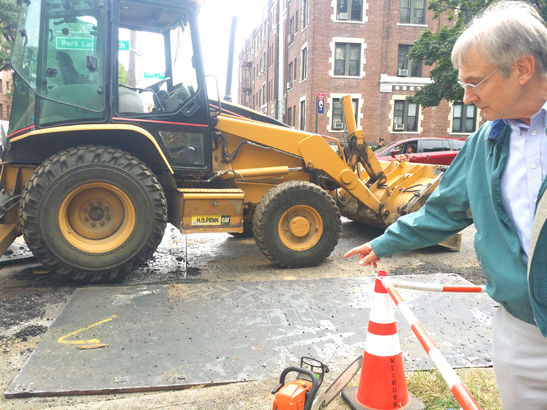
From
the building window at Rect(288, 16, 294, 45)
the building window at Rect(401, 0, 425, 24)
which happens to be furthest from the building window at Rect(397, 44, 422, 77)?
the building window at Rect(288, 16, 294, 45)

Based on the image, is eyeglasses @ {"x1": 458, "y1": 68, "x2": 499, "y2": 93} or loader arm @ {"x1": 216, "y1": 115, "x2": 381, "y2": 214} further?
loader arm @ {"x1": 216, "y1": 115, "x2": 381, "y2": 214}

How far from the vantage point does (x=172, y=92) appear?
543 centimetres

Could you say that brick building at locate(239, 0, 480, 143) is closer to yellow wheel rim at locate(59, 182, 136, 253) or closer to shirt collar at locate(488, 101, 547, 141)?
yellow wheel rim at locate(59, 182, 136, 253)

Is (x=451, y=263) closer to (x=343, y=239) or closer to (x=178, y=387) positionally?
(x=343, y=239)

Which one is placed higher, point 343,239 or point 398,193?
point 398,193

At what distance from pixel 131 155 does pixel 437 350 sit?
3.76 m

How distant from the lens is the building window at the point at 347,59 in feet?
86.7

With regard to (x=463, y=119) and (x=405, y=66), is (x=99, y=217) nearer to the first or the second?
(x=405, y=66)

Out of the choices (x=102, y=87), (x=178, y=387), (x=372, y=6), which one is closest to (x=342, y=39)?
(x=372, y=6)

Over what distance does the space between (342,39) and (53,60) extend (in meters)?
23.8

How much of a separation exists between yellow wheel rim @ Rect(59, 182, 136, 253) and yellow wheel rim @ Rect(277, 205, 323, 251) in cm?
172

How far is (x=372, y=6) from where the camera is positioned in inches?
1025

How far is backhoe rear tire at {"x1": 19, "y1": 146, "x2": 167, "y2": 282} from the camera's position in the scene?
433 centimetres

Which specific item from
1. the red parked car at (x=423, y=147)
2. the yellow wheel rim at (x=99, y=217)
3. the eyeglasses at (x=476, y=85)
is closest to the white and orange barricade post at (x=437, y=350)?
the eyeglasses at (x=476, y=85)
